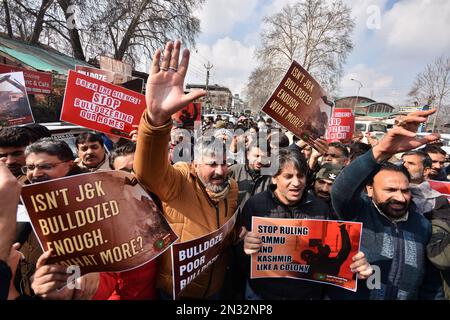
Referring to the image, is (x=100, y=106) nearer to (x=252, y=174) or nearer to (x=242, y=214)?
(x=252, y=174)

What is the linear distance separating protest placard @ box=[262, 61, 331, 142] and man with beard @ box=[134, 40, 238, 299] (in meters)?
1.18

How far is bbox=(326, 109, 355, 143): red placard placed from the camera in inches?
231

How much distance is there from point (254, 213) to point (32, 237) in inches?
51.7

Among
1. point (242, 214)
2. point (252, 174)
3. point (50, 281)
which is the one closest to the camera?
point (50, 281)

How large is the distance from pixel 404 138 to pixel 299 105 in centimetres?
162

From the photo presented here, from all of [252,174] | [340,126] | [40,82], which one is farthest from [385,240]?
[40,82]

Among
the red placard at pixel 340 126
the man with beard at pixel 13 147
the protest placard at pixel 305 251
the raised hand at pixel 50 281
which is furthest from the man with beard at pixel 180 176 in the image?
the red placard at pixel 340 126

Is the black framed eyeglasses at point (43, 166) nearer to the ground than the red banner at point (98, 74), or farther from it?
nearer to the ground

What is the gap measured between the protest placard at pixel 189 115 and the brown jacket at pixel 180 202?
307 centimetres

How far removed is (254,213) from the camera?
1.98 metres

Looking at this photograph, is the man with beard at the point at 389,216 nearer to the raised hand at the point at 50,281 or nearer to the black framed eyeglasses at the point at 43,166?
the raised hand at the point at 50,281

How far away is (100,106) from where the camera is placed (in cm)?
354

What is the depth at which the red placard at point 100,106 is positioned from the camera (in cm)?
338
